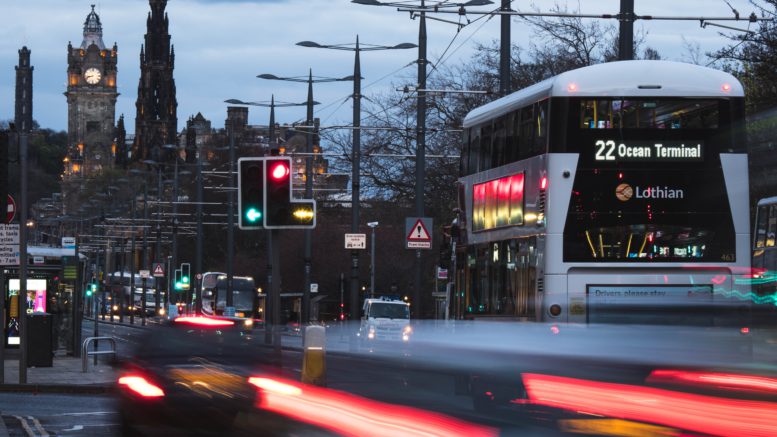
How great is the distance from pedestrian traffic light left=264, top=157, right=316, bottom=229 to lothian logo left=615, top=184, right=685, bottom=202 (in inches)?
139

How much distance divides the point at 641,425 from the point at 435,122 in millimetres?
42122

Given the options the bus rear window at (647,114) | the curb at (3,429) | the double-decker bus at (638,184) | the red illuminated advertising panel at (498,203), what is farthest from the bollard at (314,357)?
the red illuminated advertising panel at (498,203)

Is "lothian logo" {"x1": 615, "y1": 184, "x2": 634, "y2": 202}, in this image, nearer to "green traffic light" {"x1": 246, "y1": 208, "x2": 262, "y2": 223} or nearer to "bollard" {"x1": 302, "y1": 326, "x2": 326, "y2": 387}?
"green traffic light" {"x1": 246, "y1": 208, "x2": 262, "y2": 223}

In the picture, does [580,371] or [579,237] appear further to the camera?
[579,237]

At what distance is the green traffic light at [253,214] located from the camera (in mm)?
15117

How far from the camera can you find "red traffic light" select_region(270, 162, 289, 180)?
15109mm

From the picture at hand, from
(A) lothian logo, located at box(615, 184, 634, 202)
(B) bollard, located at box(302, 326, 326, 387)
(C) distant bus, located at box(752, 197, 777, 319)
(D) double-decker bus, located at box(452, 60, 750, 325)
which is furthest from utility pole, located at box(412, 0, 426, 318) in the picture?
(B) bollard, located at box(302, 326, 326, 387)

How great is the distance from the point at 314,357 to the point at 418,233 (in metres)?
22.3

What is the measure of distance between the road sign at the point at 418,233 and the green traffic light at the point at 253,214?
1705 cm

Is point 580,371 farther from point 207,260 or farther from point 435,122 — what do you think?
point 207,260

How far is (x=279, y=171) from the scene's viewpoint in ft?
49.8

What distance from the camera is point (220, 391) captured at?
25.5ft

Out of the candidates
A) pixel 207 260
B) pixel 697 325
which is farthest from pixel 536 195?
pixel 207 260

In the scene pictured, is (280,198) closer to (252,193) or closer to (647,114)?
(252,193)
